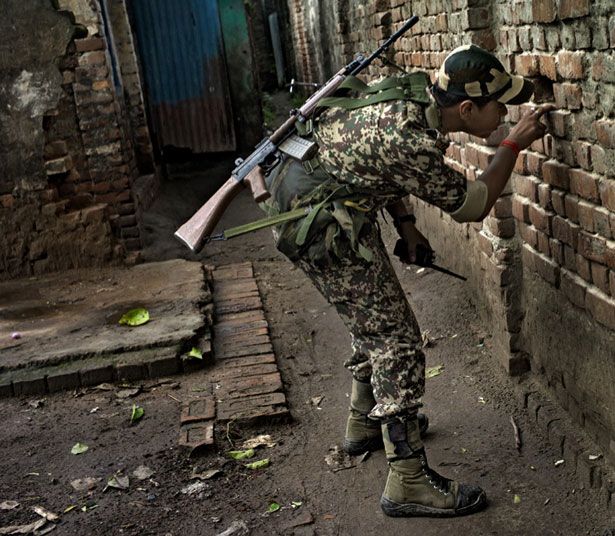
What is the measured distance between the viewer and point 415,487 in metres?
2.90

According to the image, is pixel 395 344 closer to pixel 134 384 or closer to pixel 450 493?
pixel 450 493

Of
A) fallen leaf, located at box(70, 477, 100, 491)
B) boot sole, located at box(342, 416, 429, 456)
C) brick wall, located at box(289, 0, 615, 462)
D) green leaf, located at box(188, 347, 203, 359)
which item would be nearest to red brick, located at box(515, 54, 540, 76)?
brick wall, located at box(289, 0, 615, 462)

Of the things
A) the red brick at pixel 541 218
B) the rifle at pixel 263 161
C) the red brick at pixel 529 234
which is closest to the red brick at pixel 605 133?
the red brick at pixel 541 218

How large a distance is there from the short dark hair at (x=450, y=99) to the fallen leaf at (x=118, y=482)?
1966 millimetres

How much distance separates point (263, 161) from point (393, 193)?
0.56 metres

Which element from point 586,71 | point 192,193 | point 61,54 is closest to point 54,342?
point 61,54

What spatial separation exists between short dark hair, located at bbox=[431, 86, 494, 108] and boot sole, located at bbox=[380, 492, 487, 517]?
4.47 feet

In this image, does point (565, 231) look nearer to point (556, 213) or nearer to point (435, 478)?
point (556, 213)

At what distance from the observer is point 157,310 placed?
4902 millimetres

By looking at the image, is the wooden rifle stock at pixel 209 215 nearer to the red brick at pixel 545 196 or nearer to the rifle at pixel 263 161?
the rifle at pixel 263 161

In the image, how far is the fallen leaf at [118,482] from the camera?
3.31 m

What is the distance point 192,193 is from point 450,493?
5.98 meters

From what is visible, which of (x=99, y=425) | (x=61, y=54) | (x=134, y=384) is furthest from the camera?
(x=61, y=54)

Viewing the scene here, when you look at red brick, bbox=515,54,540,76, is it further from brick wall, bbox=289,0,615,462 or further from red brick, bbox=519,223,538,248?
red brick, bbox=519,223,538,248
